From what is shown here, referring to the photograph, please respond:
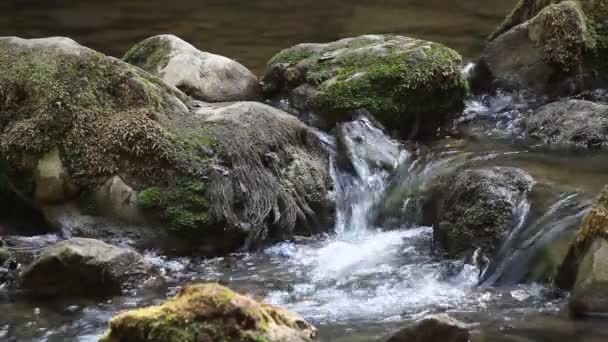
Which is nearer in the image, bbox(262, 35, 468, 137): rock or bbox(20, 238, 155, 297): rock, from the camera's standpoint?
bbox(20, 238, 155, 297): rock

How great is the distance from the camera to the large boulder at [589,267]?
5.09 metres

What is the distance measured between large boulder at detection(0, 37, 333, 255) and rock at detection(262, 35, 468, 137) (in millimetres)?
875

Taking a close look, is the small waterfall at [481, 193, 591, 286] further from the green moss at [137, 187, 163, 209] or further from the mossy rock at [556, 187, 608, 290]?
the green moss at [137, 187, 163, 209]

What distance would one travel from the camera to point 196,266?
21.5ft

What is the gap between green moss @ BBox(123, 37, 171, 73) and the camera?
8.75 meters

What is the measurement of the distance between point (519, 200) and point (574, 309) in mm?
1478

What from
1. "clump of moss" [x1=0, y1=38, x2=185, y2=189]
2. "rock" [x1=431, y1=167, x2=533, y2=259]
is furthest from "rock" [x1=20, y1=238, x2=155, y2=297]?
"rock" [x1=431, y1=167, x2=533, y2=259]

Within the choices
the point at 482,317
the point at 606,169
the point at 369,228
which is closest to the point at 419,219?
the point at 369,228

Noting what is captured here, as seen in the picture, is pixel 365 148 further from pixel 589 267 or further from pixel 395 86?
pixel 589 267

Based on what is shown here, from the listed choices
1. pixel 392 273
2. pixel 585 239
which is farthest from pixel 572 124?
pixel 585 239

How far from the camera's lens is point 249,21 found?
13656 mm

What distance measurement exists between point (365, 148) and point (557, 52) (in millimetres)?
2438

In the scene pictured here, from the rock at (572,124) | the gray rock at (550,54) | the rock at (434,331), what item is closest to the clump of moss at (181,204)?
the rock at (434,331)

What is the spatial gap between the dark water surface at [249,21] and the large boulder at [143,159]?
3254 millimetres
